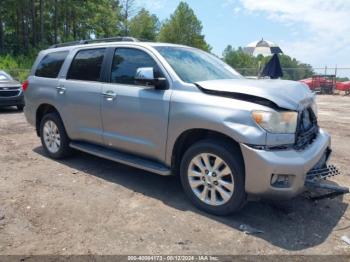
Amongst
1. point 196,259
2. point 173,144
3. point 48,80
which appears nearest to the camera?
point 196,259

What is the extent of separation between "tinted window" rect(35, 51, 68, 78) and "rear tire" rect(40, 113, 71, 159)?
673 millimetres

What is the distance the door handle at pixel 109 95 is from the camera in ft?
16.0

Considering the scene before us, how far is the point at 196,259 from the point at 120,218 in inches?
43.1

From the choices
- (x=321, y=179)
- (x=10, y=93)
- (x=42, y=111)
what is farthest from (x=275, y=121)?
(x=10, y=93)

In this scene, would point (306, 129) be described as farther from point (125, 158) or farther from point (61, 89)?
point (61, 89)

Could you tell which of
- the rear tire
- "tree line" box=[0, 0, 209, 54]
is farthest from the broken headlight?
"tree line" box=[0, 0, 209, 54]

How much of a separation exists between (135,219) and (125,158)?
3.54ft

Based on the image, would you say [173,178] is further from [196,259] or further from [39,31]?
[39,31]

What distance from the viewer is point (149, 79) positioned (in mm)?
4309

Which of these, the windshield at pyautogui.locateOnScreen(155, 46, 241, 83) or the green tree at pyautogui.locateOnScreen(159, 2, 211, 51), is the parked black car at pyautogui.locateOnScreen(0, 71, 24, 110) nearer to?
the windshield at pyautogui.locateOnScreen(155, 46, 241, 83)

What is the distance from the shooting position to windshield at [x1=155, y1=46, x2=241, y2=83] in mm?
4488

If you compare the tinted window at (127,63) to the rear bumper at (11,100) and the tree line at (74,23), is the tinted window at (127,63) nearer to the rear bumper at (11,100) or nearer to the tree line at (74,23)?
the rear bumper at (11,100)

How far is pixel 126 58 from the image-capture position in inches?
196

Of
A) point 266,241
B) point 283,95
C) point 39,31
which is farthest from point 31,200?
point 39,31
